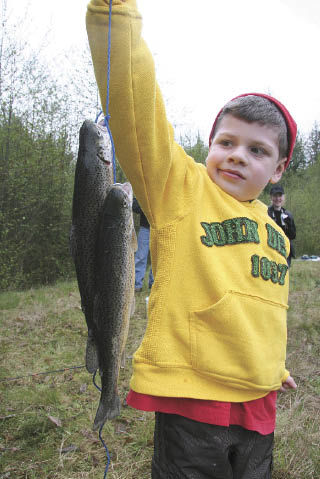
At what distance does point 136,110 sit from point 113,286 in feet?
2.25

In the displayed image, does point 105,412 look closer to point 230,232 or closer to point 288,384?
point 230,232

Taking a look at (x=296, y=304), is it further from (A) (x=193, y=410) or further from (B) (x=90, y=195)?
(B) (x=90, y=195)

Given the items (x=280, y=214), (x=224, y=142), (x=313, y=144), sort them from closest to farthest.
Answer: (x=224, y=142) → (x=280, y=214) → (x=313, y=144)

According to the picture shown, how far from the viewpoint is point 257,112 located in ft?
5.80

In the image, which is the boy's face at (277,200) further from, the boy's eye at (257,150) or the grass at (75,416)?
the boy's eye at (257,150)

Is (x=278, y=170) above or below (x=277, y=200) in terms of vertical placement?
above

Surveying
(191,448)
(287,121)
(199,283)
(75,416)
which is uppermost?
(287,121)

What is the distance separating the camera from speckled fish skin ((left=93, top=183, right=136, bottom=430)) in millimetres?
1288

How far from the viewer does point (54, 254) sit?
12758 millimetres

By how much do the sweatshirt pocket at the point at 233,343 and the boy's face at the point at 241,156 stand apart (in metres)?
0.58

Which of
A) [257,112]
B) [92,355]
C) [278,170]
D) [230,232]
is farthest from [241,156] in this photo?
[92,355]

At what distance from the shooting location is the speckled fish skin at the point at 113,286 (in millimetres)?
1288

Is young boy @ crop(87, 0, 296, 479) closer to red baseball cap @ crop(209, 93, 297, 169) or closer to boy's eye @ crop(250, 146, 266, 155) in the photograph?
boy's eye @ crop(250, 146, 266, 155)

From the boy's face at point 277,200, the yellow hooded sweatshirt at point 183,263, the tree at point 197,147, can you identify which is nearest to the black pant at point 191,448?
the yellow hooded sweatshirt at point 183,263
